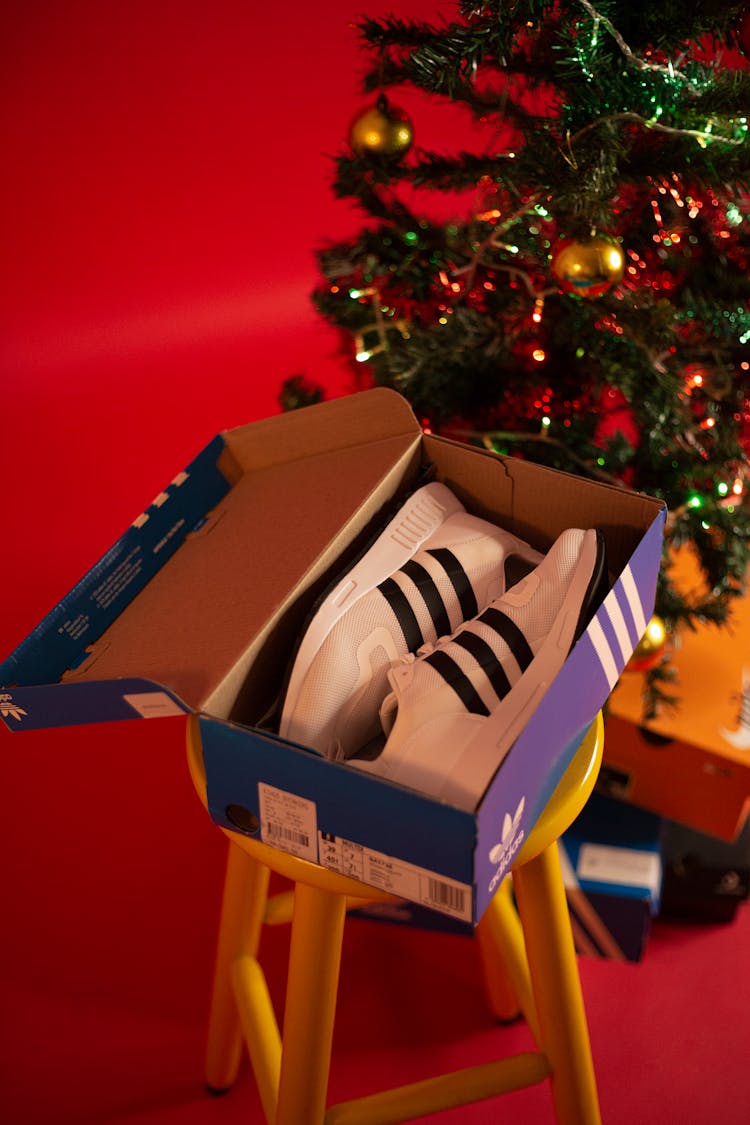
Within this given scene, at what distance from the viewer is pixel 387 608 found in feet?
2.32

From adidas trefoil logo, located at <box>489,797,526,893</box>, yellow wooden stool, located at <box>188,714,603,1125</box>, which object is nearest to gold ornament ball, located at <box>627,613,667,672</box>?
yellow wooden stool, located at <box>188,714,603,1125</box>

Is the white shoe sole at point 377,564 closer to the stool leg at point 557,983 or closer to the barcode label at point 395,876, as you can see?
the barcode label at point 395,876

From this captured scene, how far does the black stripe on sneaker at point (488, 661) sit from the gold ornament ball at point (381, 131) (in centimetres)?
57

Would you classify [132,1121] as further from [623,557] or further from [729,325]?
[729,325]

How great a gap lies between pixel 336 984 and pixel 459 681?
27 centimetres

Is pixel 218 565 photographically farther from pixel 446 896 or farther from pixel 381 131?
pixel 381 131

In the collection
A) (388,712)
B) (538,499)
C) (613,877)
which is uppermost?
(538,499)

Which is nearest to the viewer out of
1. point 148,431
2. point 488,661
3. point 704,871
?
point 488,661

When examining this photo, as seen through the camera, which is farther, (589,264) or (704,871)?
(704,871)

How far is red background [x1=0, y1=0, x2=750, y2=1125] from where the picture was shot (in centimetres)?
109

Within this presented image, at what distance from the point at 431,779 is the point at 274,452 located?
0.39 m

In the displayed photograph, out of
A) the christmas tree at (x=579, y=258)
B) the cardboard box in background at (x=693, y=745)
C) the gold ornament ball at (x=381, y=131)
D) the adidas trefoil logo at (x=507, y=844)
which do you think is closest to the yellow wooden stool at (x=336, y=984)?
the adidas trefoil logo at (x=507, y=844)

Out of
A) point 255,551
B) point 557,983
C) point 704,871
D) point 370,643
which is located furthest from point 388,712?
point 704,871

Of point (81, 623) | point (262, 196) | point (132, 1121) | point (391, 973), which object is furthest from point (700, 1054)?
point (262, 196)
